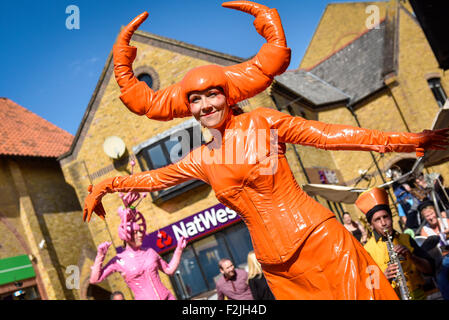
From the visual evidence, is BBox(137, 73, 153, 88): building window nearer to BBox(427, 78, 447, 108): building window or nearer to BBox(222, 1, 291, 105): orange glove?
BBox(427, 78, 447, 108): building window

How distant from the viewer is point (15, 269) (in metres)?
14.6

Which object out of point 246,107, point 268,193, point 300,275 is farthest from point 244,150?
point 246,107

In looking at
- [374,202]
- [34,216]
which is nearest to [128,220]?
[374,202]

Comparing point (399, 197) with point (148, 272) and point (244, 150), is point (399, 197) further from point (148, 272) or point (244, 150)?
point (244, 150)

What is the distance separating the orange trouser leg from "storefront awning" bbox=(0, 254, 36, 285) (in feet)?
47.4

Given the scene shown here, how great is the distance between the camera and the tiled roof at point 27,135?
1648 cm

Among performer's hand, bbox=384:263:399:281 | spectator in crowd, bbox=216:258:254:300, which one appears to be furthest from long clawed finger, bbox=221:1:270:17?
spectator in crowd, bbox=216:258:254:300

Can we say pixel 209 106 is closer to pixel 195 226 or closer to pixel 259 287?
pixel 259 287

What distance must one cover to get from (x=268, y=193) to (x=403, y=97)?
57.7 ft

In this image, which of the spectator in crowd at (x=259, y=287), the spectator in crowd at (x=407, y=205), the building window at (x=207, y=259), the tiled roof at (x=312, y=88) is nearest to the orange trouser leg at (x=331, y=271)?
the spectator in crowd at (x=259, y=287)

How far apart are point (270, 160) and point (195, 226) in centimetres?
1228

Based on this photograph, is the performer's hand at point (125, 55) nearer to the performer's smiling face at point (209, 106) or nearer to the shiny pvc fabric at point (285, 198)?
the performer's smiling face at point (209, 106)

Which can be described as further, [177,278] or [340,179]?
[340,179]
